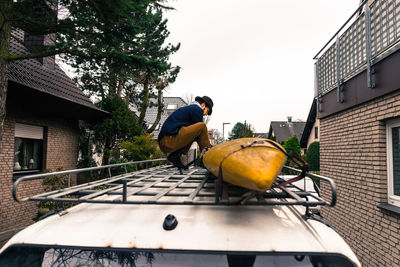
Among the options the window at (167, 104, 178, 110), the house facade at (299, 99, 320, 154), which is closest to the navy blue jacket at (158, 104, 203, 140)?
the house facade at (299, 99, 320, 154)

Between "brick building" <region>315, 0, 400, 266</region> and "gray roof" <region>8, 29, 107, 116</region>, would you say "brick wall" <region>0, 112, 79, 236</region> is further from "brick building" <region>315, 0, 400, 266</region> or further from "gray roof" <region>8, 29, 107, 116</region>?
"brick building" <region>315, 0, 400, 266</region>

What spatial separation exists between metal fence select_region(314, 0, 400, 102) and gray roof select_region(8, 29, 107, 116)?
862cm

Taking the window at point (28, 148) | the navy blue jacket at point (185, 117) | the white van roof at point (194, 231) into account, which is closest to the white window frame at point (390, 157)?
the navy blue jacket at point (185, 117)

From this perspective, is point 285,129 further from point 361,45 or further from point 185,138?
point 185,138

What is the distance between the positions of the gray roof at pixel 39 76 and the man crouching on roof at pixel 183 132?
5338 mm

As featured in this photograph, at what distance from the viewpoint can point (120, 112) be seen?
12.4 m

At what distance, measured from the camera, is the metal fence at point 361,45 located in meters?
4.06

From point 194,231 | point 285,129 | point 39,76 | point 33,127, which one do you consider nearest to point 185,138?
point 194,231

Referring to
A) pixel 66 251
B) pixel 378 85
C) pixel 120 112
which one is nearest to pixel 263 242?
pixel 66 251

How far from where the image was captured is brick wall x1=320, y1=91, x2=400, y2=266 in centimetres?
382

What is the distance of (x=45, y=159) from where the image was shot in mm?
8781

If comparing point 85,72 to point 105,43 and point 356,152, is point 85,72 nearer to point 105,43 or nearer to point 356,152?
point 105,43

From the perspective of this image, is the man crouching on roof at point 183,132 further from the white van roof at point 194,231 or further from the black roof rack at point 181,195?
the white van roof at point 194,231

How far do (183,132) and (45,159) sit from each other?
801 centimetres
